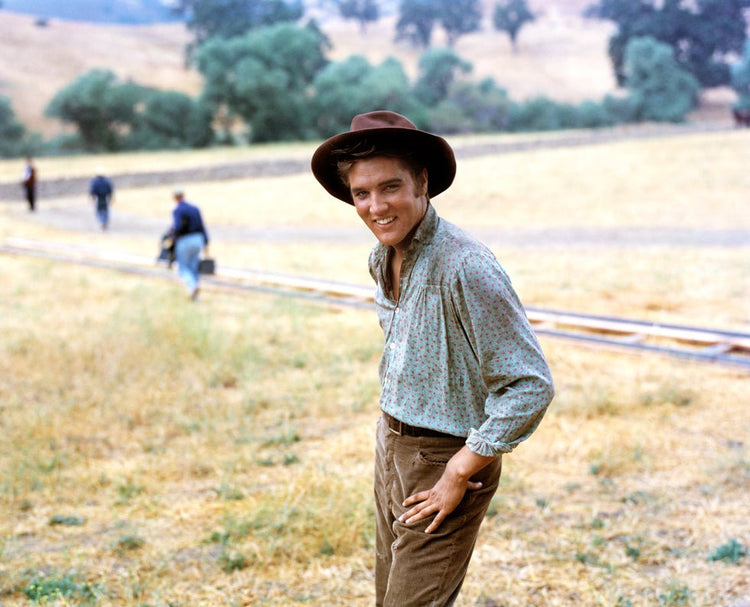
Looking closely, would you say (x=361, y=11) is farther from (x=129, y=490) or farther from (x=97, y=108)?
(x=129, y=490)

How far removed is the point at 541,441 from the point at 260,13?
3890 inches

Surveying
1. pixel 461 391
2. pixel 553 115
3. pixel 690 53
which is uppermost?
pixel 690 53

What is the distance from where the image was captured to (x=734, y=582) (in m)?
3.96

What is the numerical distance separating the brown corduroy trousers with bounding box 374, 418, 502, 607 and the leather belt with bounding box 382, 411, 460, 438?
0.04 ft

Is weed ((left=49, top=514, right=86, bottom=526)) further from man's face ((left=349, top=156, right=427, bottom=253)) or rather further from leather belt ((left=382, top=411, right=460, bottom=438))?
man's face ((left=349, top=156, right=427, bottom=253))

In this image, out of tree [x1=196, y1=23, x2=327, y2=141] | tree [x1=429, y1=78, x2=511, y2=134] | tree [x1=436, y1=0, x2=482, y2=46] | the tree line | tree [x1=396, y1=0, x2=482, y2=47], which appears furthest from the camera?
tree [x1=436, y1=0, x2=482, y2=46]

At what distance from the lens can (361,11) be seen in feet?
459

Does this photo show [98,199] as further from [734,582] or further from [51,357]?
[734,582]

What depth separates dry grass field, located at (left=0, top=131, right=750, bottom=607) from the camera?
418cm

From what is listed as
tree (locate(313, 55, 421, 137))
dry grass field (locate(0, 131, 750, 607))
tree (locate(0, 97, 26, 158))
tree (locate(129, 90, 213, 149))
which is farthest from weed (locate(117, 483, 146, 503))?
tree (locate(0, 97, 26, 158))

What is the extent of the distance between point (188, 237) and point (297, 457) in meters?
6.46

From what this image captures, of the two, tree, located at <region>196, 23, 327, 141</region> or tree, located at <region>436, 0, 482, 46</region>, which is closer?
tree, located at <region>196, 23, 327, 141</region>

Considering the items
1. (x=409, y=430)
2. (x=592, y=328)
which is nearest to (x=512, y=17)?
(x=592, y=328)

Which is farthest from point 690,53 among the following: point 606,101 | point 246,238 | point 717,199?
point 246,238
